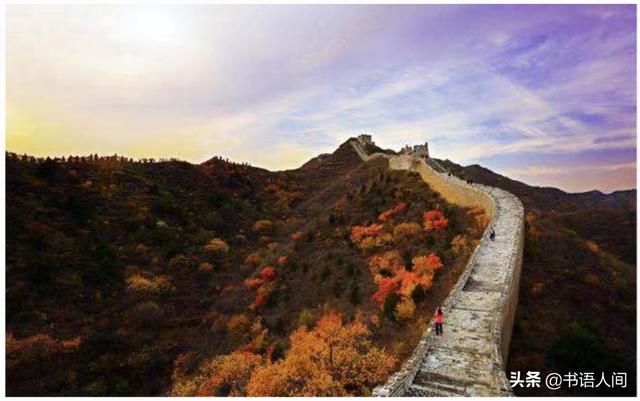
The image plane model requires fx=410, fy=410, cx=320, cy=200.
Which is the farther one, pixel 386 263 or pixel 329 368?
pixel 386 263

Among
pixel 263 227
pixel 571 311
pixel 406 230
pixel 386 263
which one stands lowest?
pixel 571 311

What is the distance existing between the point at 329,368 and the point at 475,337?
5001 mm

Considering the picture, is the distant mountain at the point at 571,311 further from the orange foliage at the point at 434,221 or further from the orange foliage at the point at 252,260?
the orange foliage at the point at 252,260

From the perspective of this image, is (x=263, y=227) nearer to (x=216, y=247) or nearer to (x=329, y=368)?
(x=216, y=247)

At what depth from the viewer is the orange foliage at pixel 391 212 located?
35656 mm

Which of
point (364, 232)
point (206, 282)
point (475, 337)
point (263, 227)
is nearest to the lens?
Result: point (475, 337)

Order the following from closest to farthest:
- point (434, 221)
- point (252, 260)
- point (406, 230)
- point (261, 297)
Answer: point (261, 297)
point (434, 221)
point (406, 230)
point (252, 260)

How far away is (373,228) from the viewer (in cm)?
3350

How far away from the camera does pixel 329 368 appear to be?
46.6ft

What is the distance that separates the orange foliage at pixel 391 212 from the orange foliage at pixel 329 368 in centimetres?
1813

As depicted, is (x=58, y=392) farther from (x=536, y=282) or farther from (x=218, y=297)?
(x=536, y=282)

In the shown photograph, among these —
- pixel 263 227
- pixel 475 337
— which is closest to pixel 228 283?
pixel 263 227

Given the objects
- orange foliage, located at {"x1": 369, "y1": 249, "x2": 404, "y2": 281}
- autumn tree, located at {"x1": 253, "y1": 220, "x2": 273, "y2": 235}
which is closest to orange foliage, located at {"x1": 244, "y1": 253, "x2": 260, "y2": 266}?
autumn tree, located at {"x1": 253, "y1": 220, "x2": 273, "y2": 235}

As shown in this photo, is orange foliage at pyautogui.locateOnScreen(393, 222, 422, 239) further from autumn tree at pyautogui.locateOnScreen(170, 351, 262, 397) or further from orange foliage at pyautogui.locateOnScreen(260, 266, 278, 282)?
autumn tree at pyautogui.locateOnScreen(170, 351, 262, 397)
